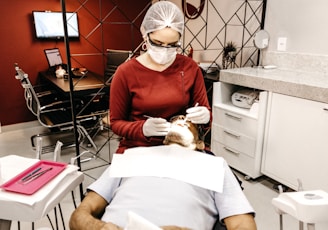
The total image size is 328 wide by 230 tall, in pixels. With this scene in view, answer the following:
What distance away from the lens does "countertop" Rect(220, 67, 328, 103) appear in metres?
1.77

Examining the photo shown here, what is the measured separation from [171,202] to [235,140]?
5.07ft

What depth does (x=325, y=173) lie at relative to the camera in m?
1.79

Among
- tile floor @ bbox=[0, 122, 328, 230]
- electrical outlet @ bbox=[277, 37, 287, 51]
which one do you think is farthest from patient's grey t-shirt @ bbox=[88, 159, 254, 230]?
electrical outlet @ bbox=[277, 37, 287, 51]

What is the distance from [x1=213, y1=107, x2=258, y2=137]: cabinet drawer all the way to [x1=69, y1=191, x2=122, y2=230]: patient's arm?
146 centimetres

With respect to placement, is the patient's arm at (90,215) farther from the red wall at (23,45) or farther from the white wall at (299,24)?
the red wall at (23,45)

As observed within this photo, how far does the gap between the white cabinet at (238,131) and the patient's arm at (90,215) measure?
1467 millimetres

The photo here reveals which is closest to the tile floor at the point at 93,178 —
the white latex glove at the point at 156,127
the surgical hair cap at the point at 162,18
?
the white latex glove at the point at 156,127

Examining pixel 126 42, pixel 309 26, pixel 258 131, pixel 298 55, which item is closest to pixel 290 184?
pixel 258 131

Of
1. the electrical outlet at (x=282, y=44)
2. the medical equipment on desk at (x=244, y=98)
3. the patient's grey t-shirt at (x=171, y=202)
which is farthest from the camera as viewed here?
the electrical outlet at (x=282, y=44)

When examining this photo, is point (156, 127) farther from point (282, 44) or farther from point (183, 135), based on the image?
point (282, 44)

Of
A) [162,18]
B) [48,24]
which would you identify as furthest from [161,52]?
[48,24]

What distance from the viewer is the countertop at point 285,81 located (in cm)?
177

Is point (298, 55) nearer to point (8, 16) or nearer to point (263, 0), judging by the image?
point (263, 0)

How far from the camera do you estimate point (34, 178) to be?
2.95 feet
